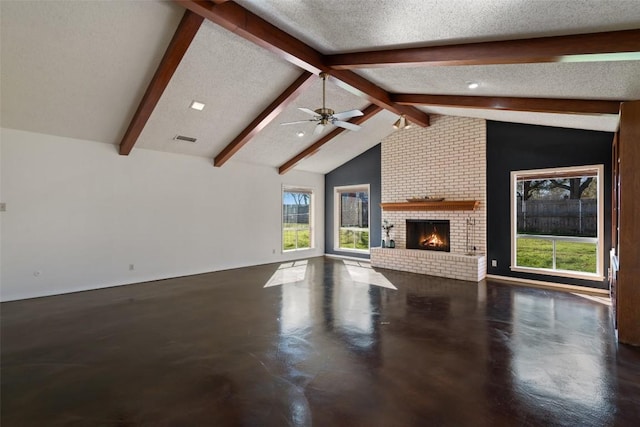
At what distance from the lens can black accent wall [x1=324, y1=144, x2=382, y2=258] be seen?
27.6 feet

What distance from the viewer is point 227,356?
2.99m

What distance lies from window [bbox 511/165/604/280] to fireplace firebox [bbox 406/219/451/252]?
140 cm

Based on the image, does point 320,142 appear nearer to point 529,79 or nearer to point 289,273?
point 289,273

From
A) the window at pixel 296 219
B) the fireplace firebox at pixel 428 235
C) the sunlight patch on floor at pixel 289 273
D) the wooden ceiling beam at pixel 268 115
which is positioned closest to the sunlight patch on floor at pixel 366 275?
the sunlight patch on floor at pixel 289 273

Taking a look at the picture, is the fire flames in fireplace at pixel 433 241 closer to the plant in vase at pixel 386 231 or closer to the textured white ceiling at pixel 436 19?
the plant in vase at pixel 386 231

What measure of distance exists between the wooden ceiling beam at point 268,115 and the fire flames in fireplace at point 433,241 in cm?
458

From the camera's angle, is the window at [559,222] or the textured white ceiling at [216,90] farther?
the window at [559,222]

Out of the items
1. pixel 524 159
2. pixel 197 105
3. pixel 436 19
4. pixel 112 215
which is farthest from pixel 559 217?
pixel 112 215

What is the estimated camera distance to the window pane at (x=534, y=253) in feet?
19.0

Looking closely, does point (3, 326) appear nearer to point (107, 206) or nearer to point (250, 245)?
point (107, 206)

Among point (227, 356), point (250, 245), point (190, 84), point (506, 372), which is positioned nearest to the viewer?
point (506, 372)

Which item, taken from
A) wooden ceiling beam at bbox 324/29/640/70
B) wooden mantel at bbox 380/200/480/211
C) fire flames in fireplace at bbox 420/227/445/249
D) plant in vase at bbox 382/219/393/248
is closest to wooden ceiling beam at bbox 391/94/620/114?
wooden ceiling beam at bbox 324/29/640/70

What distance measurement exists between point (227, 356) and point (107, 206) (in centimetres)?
424

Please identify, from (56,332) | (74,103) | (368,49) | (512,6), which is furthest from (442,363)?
(74,103)
